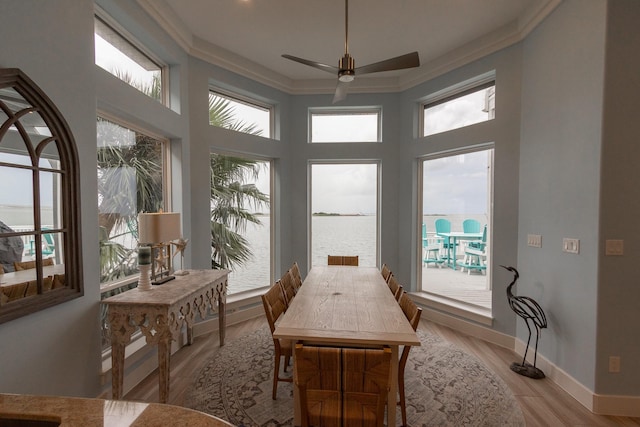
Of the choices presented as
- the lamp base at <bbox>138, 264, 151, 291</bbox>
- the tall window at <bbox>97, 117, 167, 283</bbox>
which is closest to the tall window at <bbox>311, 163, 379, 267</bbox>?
the tall window at <bbox>97, 117, 167, 283</bbox>

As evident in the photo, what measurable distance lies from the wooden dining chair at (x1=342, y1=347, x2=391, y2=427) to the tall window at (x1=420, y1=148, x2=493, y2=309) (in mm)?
2750

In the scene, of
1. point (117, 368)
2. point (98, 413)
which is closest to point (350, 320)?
point (98, 413)

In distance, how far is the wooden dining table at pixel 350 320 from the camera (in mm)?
1623

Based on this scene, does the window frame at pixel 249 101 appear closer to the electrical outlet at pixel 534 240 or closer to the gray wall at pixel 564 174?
the gray wall at pixel 564 174

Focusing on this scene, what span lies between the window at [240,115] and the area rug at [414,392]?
269cm

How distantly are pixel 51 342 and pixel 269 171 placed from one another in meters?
3.00

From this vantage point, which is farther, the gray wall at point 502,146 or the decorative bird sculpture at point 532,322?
the gray wall at point 502,146

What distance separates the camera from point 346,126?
4.41 m

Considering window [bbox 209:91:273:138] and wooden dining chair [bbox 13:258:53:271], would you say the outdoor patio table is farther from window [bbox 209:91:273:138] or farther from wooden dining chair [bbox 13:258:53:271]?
wooden dining chair [bbox 13:258:53:271]

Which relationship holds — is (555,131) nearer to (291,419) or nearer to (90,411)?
(291,419)

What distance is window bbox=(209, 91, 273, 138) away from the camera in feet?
12.2

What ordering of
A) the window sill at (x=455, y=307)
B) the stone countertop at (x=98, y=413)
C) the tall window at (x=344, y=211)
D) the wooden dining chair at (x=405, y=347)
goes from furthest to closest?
1. the tall window at (x=344, y=211)
2. the window sill at (x=455, y=307)
3. the wooden dining chair at (x=405, y=347)
4. the stone countertop at (x=98, y=413)

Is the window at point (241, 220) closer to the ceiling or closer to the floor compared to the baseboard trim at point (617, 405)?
closer to the ceiling

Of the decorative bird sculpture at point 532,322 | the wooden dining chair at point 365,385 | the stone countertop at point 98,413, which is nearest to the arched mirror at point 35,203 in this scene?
the stone countertop at point 98,413
